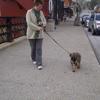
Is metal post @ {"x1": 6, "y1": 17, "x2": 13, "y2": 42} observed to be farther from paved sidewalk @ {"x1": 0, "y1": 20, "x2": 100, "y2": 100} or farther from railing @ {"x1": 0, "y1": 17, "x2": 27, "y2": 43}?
paved sidewalk @ {"x1": 0, "y1": 20, "x2": 100, "y2": 100}

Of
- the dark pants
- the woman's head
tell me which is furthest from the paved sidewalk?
the woman's head

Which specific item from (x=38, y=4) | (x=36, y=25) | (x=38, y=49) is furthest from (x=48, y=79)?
(x=38, y=4)

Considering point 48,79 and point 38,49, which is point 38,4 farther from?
point 48,79

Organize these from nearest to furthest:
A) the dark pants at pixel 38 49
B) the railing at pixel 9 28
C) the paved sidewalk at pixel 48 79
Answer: the paved sidewalk at pixel 48 79, the dark pants at pixel 38 49, the railing at pixel 9 28

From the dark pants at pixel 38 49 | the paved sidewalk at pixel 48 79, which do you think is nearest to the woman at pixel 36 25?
the dark pants at pixel 38 49

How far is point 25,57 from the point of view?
1298 cm

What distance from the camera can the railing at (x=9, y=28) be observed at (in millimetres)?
16125

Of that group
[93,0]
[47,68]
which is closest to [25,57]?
[47,68]

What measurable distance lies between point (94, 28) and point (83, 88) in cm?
2147

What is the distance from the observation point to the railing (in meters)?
16.1

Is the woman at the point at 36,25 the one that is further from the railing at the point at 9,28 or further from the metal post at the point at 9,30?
the metal post at the point at 9,30

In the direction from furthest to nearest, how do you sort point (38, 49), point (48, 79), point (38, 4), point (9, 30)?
point (9, 30) < point (38, 49) < point (38, 4) < point (48, 79)

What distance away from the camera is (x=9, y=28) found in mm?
17016

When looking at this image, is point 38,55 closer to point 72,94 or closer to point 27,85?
point 27,85
